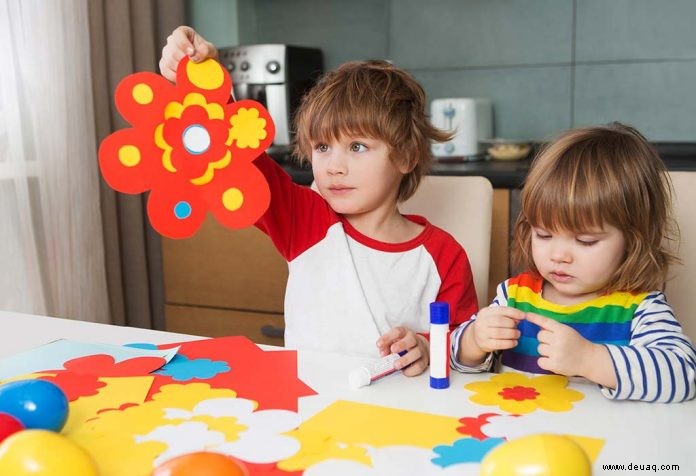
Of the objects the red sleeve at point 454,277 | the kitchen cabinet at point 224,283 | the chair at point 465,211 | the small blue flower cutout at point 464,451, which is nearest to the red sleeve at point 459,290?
the red sleeve at point 454,277

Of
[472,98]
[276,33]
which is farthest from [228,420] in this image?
[276,33]

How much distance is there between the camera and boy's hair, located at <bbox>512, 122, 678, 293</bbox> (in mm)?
1079

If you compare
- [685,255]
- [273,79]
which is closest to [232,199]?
[685,255]

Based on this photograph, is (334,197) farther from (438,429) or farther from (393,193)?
(438,429)

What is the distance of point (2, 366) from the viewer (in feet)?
3.40

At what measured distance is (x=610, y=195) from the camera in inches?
42.5

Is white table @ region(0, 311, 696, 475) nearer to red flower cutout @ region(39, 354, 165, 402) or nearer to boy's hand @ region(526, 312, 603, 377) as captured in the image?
boy's hand @ region(526, 312, 603, 377)

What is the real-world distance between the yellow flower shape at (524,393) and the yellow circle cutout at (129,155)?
1.70 ft

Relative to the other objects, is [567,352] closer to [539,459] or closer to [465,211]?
[539,459]

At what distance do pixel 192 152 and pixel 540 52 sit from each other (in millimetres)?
1781

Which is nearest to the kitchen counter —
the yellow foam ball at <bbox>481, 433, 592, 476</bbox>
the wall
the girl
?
the wall

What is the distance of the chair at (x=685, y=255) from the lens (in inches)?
51.6

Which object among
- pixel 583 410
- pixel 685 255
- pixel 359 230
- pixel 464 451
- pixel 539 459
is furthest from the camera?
pixel 359 230

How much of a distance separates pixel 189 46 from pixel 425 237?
1.85 ft
